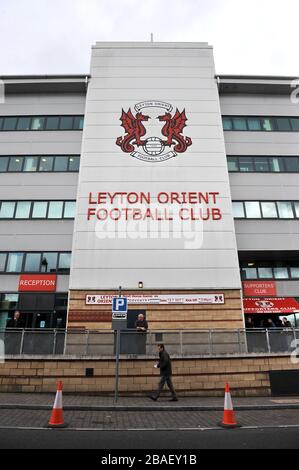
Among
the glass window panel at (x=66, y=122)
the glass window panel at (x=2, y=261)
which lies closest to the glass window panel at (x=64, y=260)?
the glass window panel at (x=2, y=261)

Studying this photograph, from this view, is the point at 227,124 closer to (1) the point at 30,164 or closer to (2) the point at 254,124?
(2) the point at 254,124

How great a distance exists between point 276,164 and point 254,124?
3573 millimetres

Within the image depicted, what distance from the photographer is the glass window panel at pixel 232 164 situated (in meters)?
21.7

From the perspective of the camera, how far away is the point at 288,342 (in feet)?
42.1

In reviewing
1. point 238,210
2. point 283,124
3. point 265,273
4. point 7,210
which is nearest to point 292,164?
point 283,124

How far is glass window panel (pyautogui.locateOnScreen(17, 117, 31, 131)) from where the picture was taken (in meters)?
22.6

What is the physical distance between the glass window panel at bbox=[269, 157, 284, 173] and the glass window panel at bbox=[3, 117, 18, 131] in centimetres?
1810

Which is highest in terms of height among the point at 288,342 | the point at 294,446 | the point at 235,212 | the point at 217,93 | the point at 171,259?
the point at 217,93

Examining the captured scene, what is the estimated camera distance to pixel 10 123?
→ 2281 centimetres

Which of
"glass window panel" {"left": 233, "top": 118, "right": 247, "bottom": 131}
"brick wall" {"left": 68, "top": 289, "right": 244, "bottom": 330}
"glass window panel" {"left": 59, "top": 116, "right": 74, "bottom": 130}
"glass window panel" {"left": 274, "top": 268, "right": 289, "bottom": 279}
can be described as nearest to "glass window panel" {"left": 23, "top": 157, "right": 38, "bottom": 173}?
"glass window panel" {"left": 59, "top": 116, "right": 74, "bottom": 130}

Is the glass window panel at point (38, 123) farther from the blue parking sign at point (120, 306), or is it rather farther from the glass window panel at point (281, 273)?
the glass window panel at point (281, 273)

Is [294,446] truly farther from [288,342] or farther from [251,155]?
[251,155]

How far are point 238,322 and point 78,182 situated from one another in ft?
41.7
